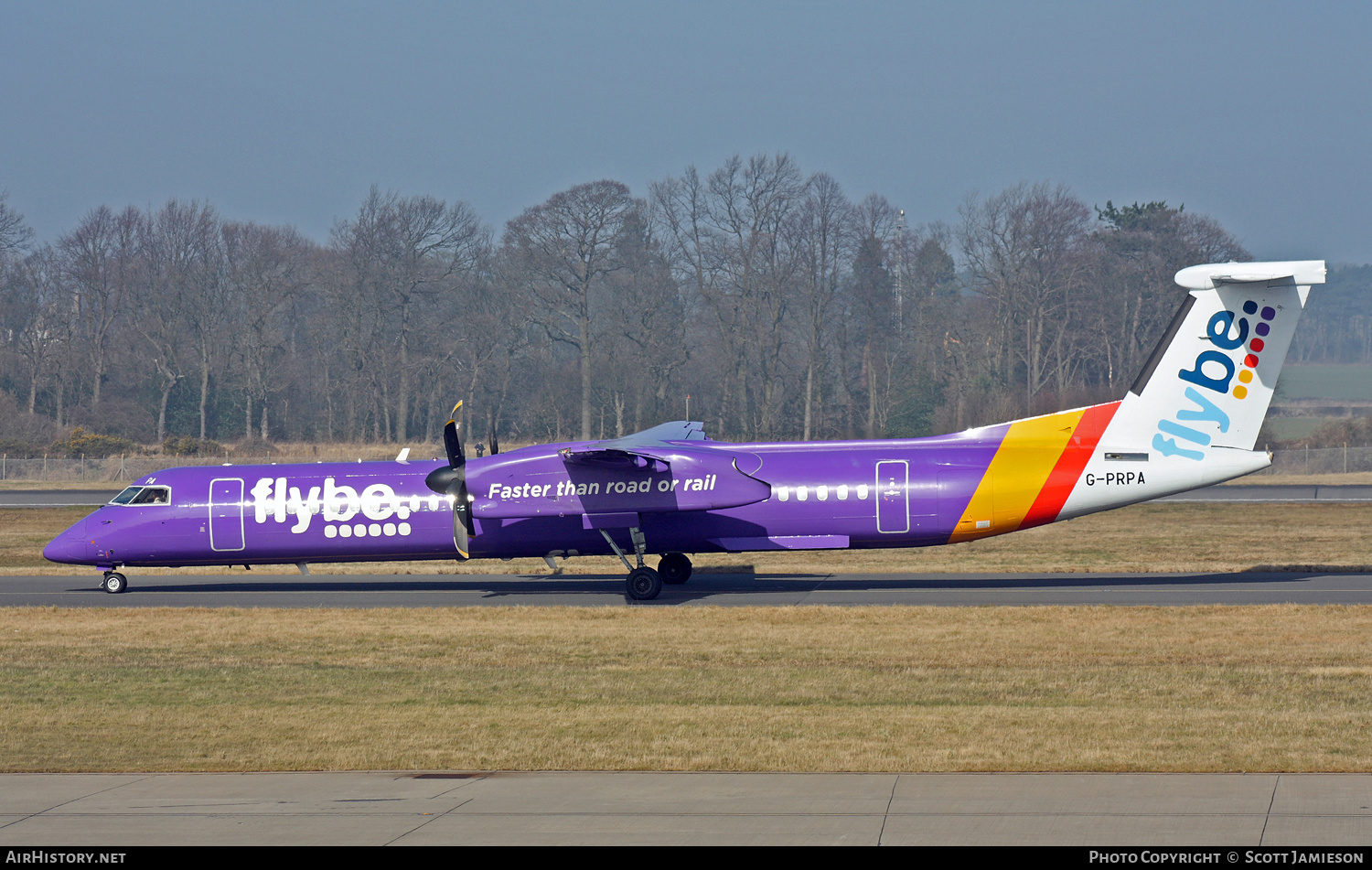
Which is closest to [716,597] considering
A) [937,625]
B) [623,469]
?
[623,469]

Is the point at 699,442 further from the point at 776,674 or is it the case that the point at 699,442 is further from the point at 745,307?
the point at 745,307

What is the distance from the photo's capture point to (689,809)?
29.7 ft

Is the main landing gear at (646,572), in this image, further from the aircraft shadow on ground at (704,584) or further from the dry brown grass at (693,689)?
the dry brown grass at (693,689)

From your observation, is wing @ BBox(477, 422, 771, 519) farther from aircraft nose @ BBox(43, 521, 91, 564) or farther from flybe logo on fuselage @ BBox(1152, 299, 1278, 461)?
aircraft nose @ BBox(43, 521, 91, 564)

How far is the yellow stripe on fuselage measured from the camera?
2406cm

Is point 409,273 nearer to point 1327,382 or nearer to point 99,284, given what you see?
point 99,284

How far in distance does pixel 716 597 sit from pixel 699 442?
3501 millimetres

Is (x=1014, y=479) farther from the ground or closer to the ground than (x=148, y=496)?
closer to the ground

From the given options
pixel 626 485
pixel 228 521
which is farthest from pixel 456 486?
pixel 228 521

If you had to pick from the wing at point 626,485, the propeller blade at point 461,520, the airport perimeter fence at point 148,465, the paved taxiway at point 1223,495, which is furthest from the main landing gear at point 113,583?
the airport perimeter fence at point 148,465

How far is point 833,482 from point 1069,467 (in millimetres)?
4726

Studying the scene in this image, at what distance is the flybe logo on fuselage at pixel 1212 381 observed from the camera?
23688 millimetres

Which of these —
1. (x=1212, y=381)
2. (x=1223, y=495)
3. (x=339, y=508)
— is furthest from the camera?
(x=1223, y=495)
